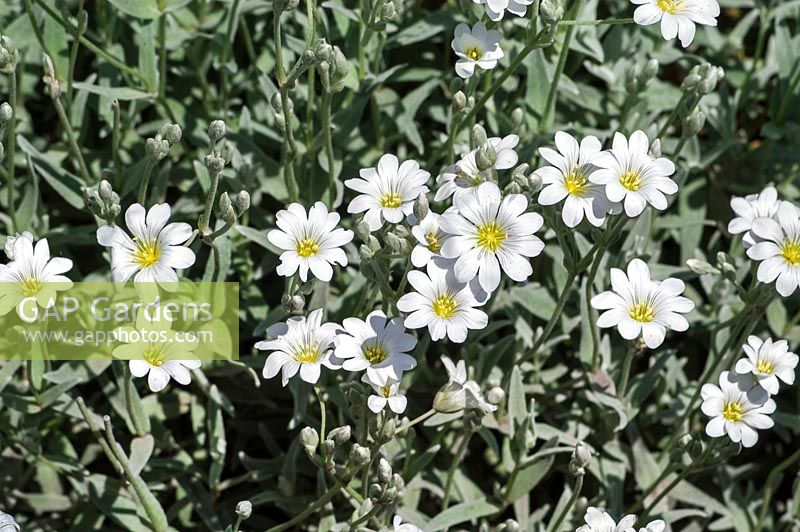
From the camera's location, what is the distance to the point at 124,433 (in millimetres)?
4594

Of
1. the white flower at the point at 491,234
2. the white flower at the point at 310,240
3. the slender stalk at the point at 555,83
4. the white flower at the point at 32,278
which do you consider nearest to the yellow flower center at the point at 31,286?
the white flower at the point at 32,278

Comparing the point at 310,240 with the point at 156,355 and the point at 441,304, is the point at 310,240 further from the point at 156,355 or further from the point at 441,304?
the point at 156,355

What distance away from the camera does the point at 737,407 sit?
3.66 meters

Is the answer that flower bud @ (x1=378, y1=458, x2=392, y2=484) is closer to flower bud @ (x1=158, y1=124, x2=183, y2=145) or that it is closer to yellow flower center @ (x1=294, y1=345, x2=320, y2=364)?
yellow flower center @ (x1=294, y1=345, x2=320, y2=364)

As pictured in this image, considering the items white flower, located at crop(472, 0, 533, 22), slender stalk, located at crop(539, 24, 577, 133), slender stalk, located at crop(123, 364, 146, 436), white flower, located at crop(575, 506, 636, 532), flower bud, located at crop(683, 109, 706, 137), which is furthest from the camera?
slender stalk, located at crop(539, 24, 577, 133)

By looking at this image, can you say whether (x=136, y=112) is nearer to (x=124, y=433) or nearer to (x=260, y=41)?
(x=260, y=41)

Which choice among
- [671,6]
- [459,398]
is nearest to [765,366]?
[459,398]

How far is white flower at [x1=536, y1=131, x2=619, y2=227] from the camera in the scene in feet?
11.1

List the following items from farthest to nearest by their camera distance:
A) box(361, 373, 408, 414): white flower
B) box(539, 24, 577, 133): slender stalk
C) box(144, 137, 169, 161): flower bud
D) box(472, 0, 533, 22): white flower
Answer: box(539, 24, 577, 133): slender stalk
box(472, 0, 533, 22): white flower
box(144, 137, 169, 161): flower bud
box(361, 373, 408, 414): white flower

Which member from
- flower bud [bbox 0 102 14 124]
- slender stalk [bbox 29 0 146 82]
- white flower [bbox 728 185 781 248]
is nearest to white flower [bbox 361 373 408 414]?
white flower [bbox 728 185 781 248]

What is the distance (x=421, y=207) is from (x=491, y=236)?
0.26m

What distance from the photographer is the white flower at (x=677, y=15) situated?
12.3ft

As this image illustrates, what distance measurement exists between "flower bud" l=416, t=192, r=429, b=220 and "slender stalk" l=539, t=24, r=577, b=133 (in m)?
1.32

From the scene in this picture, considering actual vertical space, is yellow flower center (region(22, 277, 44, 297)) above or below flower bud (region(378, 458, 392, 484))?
above
